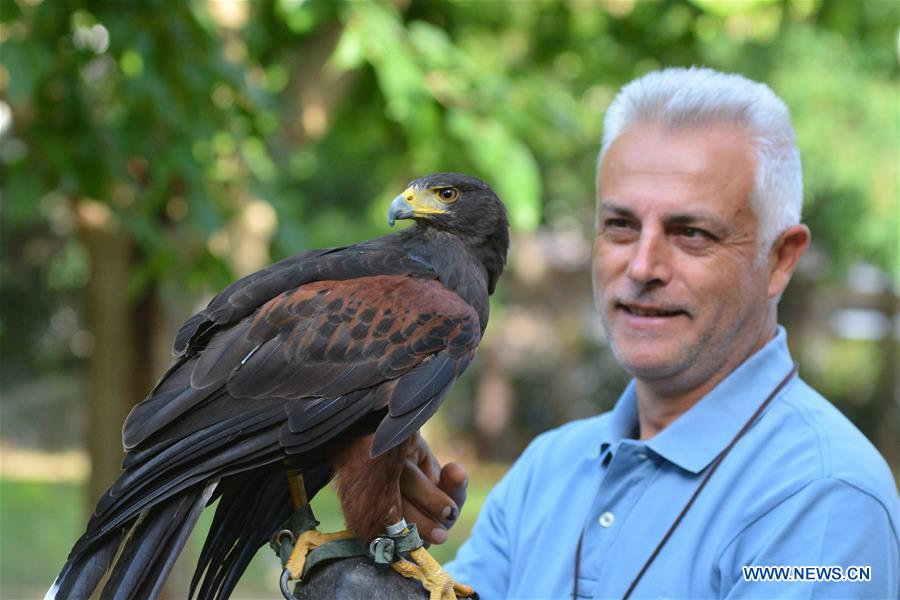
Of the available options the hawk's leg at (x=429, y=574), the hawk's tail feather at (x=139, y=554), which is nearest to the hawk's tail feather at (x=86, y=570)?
the hawk's tail feather at (x=139, y=554)

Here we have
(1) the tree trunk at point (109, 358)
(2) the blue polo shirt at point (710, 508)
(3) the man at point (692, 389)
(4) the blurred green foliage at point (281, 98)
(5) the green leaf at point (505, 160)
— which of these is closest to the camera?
(2) the blue polo shirt at point (710, 508)

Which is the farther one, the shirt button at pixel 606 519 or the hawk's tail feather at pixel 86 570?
the shirt button at pixel 606 519

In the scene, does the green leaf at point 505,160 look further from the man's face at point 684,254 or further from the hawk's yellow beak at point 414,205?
the hawk's yellow beak at point 414,205

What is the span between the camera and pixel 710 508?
237 cm

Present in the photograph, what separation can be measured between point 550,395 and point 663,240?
1895 centimetres

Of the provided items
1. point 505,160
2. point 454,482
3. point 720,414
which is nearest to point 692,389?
point 720,414

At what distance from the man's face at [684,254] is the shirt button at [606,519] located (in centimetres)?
34

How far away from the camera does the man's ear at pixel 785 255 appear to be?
267cm

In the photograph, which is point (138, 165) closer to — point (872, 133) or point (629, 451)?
point (629, 451)

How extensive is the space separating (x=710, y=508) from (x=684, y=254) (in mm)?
595

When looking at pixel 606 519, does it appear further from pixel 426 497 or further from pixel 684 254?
pixel 684 254

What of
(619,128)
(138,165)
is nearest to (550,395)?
(138,165)

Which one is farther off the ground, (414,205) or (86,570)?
(414,205)

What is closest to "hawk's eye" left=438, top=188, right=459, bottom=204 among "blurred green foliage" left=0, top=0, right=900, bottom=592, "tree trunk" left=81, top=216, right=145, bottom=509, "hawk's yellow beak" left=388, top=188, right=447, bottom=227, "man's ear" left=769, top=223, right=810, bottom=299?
"hawk's yellow beak" left=388, top=188, right=447, bottom=227
